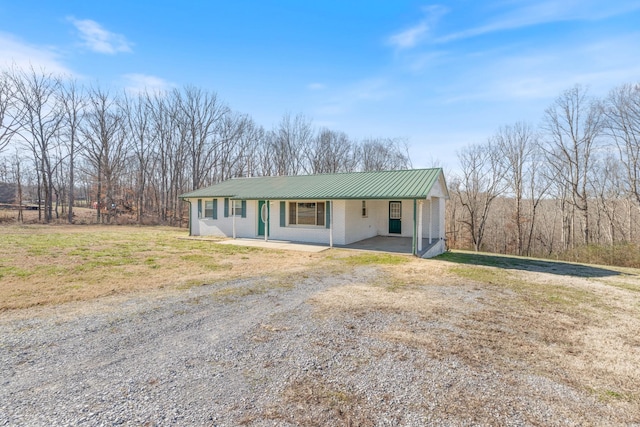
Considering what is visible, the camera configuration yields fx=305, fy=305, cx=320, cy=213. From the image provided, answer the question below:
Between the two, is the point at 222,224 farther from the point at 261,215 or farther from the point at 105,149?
the point at 105,149

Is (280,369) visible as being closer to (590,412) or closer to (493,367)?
(493,367)

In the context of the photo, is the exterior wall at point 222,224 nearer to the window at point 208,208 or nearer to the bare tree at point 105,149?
the window at point 208,208

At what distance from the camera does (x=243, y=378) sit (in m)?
2.89

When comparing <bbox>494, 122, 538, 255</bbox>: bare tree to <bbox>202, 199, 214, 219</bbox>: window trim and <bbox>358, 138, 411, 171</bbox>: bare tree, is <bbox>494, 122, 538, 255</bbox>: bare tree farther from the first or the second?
<bbox>202, 199, 214, 219</bbox>: window trim

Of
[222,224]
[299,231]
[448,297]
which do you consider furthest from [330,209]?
[448,297]

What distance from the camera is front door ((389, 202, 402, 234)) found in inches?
597

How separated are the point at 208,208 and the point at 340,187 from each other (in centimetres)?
749

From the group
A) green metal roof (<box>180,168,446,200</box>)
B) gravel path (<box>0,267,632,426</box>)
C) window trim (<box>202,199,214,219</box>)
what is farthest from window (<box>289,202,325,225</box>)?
gravel path (<box>0,267,632,426</box>)

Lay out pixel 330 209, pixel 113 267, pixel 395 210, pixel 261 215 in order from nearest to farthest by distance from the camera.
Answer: pixel 113 267 < pixel 330 209 < pixel 261 215 < pixel 395 210

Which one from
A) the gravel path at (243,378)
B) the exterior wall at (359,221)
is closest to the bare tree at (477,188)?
the exterior wall at (359,221)

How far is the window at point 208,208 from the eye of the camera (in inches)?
628

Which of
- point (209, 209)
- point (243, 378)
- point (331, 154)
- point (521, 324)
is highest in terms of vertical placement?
point (331, 154)

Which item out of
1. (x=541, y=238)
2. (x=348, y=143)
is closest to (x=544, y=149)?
(x=541, y=238)

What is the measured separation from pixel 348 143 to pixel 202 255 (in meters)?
25.4
